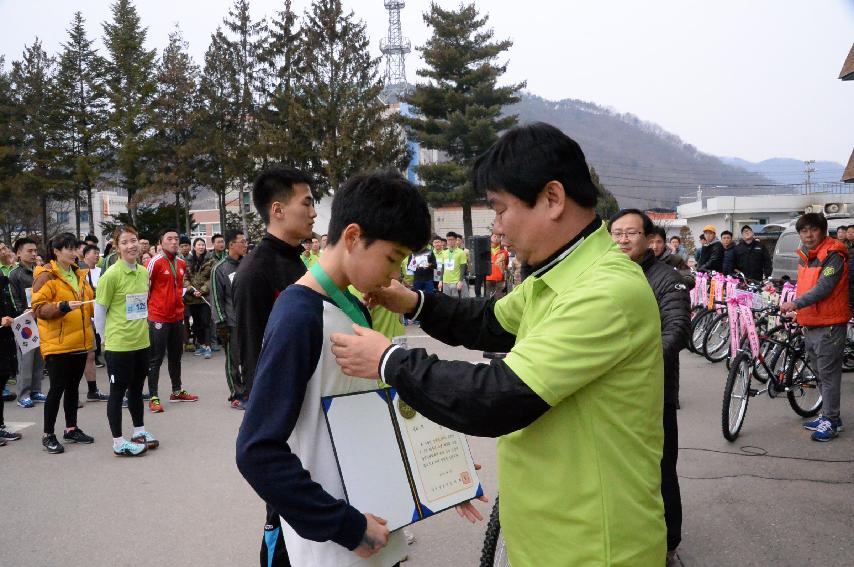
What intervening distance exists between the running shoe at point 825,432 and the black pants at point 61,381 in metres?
6.68

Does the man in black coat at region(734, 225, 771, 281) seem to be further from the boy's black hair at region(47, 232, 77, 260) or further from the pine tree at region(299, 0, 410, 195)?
the pine tree at region(299, 0, 410, 195)

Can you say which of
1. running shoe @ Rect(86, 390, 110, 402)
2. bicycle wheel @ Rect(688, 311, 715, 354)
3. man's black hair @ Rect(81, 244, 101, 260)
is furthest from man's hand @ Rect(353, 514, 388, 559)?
man's black hair @ Rect(81, 244, 101, 260)

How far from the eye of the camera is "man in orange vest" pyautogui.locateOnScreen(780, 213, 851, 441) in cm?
564

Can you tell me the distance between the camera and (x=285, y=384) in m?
1.50

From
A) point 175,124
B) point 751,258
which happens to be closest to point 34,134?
point 175,124

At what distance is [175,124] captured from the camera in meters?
30.9

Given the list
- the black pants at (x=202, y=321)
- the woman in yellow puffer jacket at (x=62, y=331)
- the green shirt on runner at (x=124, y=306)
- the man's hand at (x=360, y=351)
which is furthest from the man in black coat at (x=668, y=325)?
the black pants at (x=202, y=321)

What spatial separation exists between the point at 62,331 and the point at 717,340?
8.63m

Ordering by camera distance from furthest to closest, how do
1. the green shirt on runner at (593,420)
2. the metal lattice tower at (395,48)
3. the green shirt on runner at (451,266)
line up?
the metal lattice tower at (395,48) → the green shirt on runner at (451,266) → the green shirt on runner at (593,420)

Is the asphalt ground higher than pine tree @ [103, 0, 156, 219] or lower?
lower

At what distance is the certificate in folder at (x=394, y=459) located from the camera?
1.56 metres

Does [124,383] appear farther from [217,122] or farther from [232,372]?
[217,122]

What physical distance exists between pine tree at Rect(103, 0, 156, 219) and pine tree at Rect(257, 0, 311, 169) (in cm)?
547

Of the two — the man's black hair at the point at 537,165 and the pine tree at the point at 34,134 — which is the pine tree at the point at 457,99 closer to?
the pine tree at the point at 34,134
